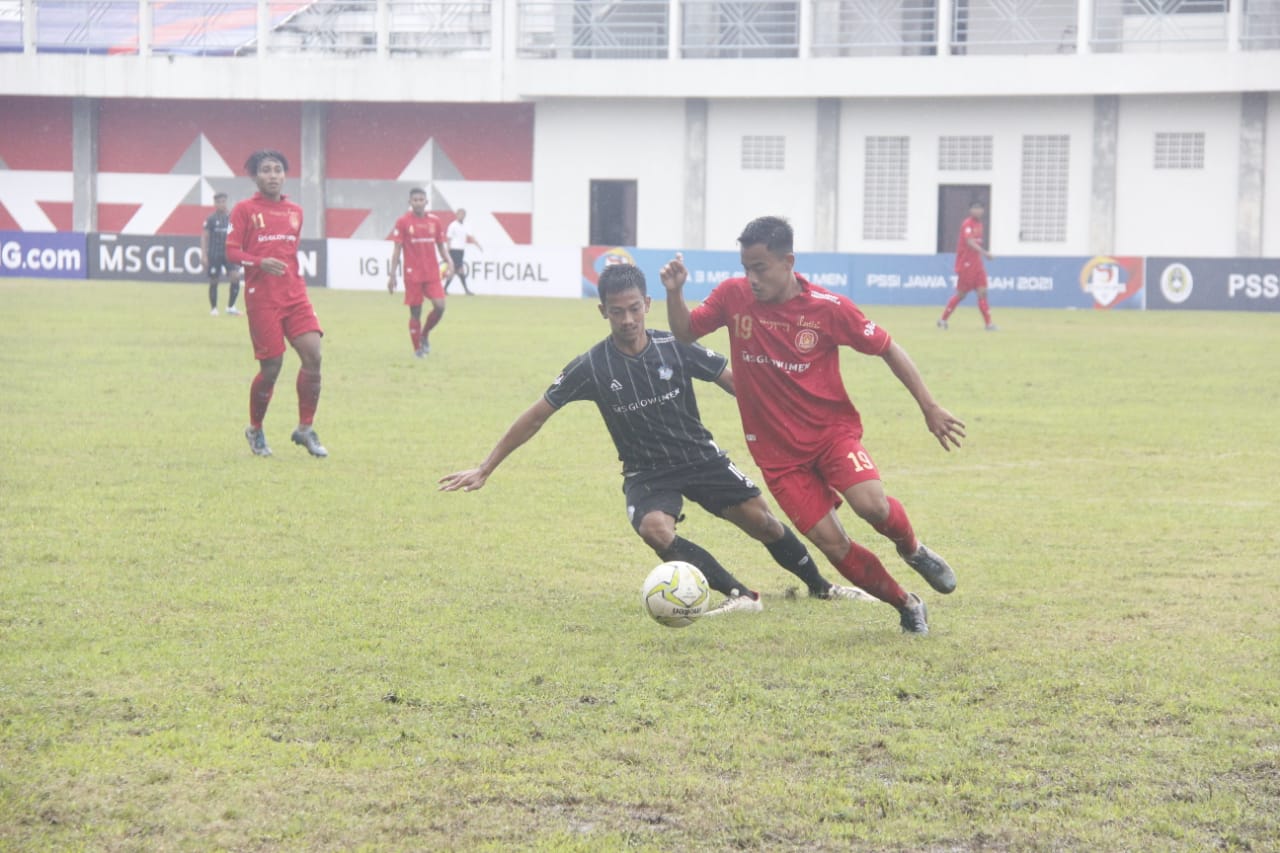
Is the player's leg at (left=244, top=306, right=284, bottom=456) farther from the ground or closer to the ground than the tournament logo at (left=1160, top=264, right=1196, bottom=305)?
closer to the ground

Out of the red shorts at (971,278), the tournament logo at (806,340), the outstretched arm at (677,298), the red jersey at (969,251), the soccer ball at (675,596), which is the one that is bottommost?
the soccer ball at (675,596)

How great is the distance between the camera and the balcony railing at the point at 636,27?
38.2 metres

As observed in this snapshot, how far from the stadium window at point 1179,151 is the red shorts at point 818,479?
34.7m

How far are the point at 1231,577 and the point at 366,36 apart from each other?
3915cm

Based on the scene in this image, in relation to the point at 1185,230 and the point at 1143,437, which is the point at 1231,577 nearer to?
the point at 1143,437

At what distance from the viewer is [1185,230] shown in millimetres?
38906

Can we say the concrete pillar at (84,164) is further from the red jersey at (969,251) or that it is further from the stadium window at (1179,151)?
the stadium window at (1179,151)

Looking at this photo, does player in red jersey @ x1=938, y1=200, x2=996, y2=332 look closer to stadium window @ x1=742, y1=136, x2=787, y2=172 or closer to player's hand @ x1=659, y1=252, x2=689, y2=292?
stadium window @ x1=742, y1=136, x2=787, y2=172

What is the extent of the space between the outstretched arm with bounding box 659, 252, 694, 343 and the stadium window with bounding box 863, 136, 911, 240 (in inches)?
1372

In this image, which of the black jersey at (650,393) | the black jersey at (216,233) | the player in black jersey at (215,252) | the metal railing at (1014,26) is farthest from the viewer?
the metal railing at (1014,26)

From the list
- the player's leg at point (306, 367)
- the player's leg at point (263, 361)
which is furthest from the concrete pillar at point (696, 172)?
the player's leg at point (263, 361)

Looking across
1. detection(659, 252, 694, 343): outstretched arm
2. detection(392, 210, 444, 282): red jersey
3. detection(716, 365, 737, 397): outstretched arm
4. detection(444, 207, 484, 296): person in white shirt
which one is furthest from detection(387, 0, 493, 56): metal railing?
detection(659, 252, 694, 343): outstretched arm

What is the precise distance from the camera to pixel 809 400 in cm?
651

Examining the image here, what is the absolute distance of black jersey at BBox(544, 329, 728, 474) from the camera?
6.85 metres
